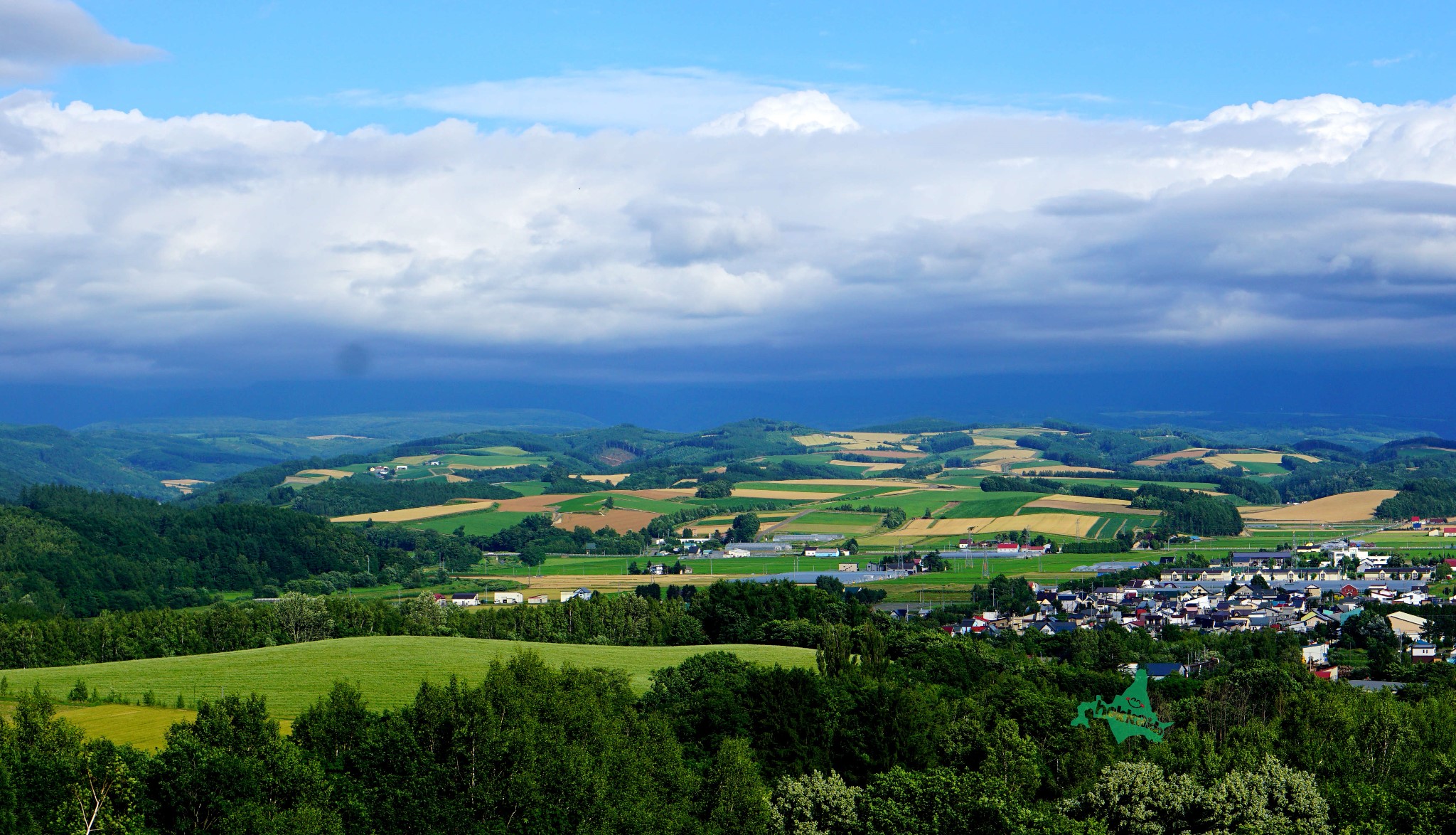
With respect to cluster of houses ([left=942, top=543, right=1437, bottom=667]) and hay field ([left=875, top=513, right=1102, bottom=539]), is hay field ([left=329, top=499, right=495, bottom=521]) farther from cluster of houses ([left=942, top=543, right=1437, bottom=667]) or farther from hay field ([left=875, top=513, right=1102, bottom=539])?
cluster of houses ([left=942, top=543, right=1437, bottom=667])

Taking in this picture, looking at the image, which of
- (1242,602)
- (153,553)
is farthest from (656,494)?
(1242,602)

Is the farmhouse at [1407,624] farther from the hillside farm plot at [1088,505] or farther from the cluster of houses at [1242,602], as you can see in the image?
the hillside farm plot at [1088,505]

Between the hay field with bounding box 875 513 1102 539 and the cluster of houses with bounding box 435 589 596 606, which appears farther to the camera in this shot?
the hay field with bounding box 875 513 1102 539

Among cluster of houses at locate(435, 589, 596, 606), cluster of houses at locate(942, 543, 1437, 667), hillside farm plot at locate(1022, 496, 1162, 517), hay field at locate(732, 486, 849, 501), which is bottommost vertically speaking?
cluster of houses at locate(435, 589, 596, 606)

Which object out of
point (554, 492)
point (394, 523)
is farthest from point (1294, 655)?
point (554, 492)

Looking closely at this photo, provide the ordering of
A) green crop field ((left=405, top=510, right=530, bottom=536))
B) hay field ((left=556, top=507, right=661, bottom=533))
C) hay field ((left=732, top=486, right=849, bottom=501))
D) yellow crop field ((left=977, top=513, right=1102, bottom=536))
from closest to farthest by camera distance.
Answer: yellow crop field ((left=977, top=513, right=1102, bottom=536))
green crop field ((left=405, top=510, right=530, bottom=536))
hay field ((left=556, top=507, right=661, bottom=533))
hay field ((left=732, top=486, right=849, bottom=501))

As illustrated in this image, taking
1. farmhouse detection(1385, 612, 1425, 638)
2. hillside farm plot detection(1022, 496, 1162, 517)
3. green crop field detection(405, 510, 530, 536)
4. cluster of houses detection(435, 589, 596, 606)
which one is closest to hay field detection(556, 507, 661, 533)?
green crop field detection(405, 510, 530, 536)

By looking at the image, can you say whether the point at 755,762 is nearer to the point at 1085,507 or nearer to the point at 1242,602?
the point at 1242,602

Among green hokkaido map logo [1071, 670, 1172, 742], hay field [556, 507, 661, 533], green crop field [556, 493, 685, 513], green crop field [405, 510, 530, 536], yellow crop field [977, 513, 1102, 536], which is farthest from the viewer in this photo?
green crop field [556, 493, 685, 513]
